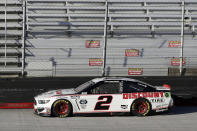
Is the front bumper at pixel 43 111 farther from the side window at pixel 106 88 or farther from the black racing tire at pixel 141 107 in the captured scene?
the black racing tire at pixel 141 107

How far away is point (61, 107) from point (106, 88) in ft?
4.48

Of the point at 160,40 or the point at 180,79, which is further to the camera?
the point at 160,40

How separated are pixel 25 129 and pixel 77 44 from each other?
8987mm

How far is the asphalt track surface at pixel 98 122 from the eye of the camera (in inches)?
353

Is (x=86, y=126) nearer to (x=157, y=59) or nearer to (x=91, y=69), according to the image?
(x=91, y=69)

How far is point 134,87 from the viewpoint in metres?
10.6

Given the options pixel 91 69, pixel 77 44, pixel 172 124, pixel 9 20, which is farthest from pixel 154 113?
pixel 9 20

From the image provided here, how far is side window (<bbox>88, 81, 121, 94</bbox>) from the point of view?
34.2 feet

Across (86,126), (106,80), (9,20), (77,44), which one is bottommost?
(86,126)

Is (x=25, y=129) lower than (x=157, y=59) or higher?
lower

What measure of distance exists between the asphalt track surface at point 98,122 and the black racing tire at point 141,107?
16 centimetres

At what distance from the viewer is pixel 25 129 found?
346 inches

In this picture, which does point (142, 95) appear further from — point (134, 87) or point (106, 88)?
point (106, 88)

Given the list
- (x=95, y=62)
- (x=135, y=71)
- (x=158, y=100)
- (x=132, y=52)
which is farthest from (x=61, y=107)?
(x=132, y=52)
